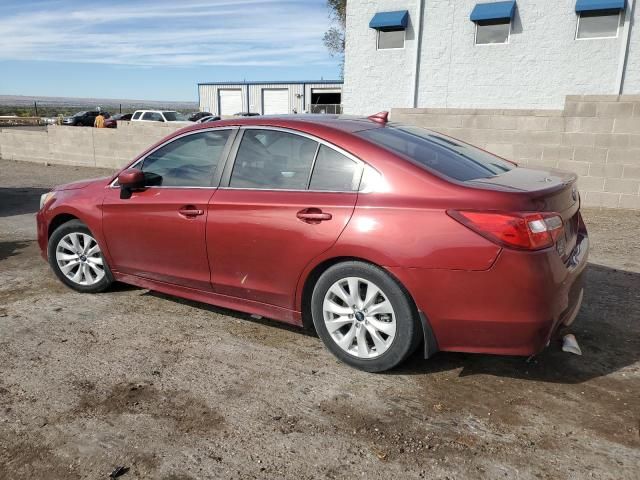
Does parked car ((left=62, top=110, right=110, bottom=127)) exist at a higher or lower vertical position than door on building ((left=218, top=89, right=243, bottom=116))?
lower

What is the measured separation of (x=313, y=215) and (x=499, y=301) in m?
1.22

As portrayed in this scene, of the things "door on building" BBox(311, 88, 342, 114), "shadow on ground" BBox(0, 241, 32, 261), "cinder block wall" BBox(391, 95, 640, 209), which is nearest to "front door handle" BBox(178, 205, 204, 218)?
"shadow on ground" BBox(0, 241, 32, 261)

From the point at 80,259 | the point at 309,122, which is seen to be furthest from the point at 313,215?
the point at 80,259

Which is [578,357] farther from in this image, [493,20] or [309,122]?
[493,20]

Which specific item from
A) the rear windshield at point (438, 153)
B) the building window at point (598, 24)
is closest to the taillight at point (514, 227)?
the rear windshield at point (438, 153)

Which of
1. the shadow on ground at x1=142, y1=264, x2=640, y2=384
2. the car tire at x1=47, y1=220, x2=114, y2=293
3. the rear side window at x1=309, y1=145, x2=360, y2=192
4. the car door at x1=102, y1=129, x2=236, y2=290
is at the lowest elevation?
the shadow on ground at x1=142, y1=264, x2=640, y2=384

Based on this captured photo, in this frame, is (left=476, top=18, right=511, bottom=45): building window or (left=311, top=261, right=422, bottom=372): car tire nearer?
(left=311, top=261, right=422, bottom=372): car tire

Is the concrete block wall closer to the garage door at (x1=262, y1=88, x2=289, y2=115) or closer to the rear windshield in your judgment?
the rear windshield

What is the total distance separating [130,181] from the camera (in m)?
4.16

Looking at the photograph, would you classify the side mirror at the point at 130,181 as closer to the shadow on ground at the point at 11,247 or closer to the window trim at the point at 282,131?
the window trim at the point at 282,131

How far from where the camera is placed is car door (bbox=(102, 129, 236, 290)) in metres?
3.95

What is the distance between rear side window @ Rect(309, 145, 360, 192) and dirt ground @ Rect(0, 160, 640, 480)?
116 cm

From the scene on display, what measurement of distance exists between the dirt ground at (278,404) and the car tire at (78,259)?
36 centimetres

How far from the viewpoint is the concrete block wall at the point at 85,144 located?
14.4 m
